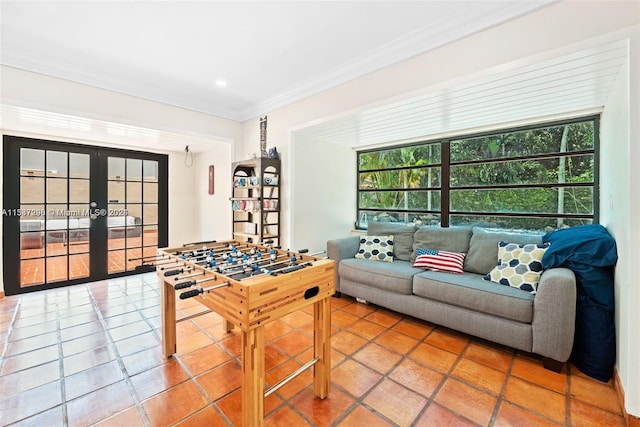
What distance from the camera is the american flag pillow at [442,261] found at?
9.09ft

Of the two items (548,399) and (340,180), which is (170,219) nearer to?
(340,180)

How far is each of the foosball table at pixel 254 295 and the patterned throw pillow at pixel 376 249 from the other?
147cm

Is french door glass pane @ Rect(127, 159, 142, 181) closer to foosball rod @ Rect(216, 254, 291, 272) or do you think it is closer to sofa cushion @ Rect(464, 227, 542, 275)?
foosball rod @ Rect(216, 254, 291, 272)

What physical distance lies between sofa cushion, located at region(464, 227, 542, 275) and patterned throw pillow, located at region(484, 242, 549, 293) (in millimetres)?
169

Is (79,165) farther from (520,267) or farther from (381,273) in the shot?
(520,267)

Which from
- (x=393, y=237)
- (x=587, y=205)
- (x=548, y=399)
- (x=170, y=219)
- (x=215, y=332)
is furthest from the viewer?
(x=170, y=219)

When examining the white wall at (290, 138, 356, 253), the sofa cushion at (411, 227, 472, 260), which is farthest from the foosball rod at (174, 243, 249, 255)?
the sofa cushion at (411, 227, 472, 260)

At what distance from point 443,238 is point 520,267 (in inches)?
36.4

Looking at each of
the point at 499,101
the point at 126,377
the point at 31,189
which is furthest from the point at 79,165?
the point at 499,101

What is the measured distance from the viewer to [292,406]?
1.63 meters

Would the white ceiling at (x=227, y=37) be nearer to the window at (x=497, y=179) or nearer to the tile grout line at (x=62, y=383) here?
the window at (x=497, y=179)

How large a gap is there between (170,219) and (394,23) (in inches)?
176

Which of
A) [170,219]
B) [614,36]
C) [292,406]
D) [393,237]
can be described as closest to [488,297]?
[393,237]

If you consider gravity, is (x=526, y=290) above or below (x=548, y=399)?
above
